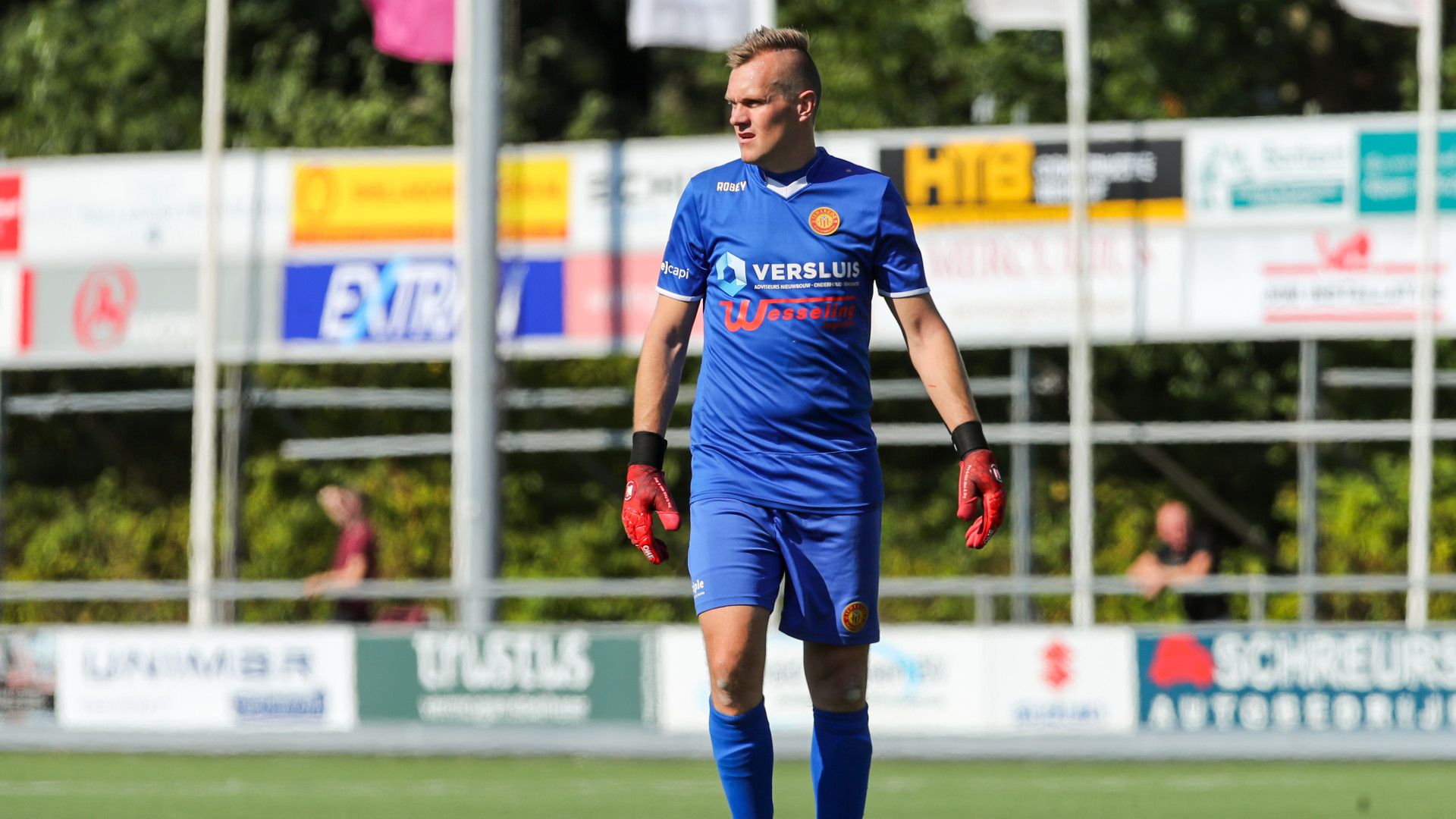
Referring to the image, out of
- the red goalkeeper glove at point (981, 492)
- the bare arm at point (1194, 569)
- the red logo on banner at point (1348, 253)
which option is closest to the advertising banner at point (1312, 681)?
the bare arm at point (1194, 569)

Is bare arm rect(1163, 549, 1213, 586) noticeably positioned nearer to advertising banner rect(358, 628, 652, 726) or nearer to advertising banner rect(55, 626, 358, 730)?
advertising banner rect(358, 628, 652, 726)

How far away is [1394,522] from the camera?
18016mm

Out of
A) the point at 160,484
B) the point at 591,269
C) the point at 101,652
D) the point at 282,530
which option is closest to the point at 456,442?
the point at 591,269

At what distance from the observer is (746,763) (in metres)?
5.65

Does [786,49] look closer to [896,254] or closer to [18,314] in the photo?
[896,254]

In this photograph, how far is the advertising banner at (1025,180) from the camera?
603 inches

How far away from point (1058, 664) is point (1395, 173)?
15.4 feet

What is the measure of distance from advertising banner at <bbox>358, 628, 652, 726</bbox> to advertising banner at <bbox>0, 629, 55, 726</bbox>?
6.53 ft

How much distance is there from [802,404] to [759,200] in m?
0.53

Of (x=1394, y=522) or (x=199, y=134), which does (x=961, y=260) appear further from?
(x=199, y=134)

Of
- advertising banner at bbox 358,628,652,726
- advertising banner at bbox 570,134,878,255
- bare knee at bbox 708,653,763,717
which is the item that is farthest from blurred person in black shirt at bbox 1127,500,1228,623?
bare knee at bbox 708,653,763,717

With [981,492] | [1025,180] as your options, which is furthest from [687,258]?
[1025,180]

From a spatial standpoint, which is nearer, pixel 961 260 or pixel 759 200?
pixel 759 200

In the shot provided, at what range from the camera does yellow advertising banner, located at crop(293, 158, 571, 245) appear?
16188mm
